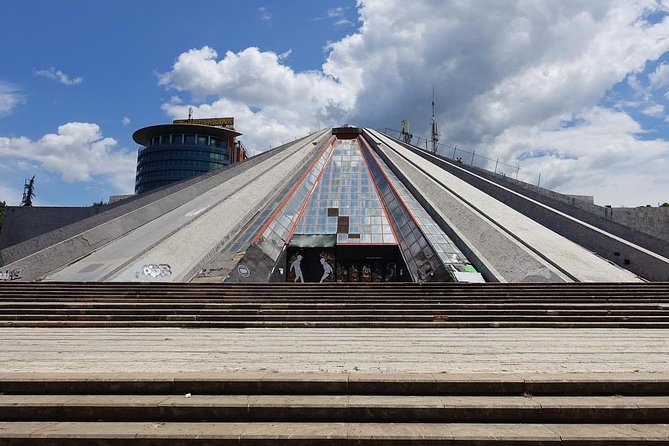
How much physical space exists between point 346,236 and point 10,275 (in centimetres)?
1221

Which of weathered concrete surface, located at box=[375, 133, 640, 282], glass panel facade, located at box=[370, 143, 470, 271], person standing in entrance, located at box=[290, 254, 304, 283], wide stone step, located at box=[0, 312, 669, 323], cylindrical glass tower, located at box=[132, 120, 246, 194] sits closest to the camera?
wide stone step, located at box=[0, 312, 669, 323]

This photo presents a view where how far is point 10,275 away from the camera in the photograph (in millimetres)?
14531

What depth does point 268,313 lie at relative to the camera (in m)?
9.69

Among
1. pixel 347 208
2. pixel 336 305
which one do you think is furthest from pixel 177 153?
pixel 336 305

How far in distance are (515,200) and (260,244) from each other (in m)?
13.3

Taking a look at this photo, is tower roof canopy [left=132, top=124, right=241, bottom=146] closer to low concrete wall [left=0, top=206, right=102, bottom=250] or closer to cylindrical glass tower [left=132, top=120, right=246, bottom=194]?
cylindrical glass tower [left=132, top=120, right=246, bottom=194]

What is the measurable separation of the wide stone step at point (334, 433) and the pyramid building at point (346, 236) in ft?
32.0

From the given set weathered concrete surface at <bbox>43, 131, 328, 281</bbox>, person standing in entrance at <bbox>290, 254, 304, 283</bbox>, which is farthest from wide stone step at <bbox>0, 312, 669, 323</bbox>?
person standing in entrance at <bbox>290, 254, 304, 283</bbox>

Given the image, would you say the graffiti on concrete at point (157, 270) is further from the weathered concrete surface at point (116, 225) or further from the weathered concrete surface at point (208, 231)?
the weathered concrete surface at point (116, 225)

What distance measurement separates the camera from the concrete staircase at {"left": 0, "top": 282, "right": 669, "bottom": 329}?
9.13 meters

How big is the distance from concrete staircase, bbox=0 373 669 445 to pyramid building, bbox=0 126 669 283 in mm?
9240

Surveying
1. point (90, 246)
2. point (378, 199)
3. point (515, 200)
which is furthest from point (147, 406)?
point (515, 200)

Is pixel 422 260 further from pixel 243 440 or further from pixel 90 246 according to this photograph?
pixel 90 246

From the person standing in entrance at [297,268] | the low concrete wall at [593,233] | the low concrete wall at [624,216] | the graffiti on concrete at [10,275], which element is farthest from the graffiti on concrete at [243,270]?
the low concrete wall at [624,216]
